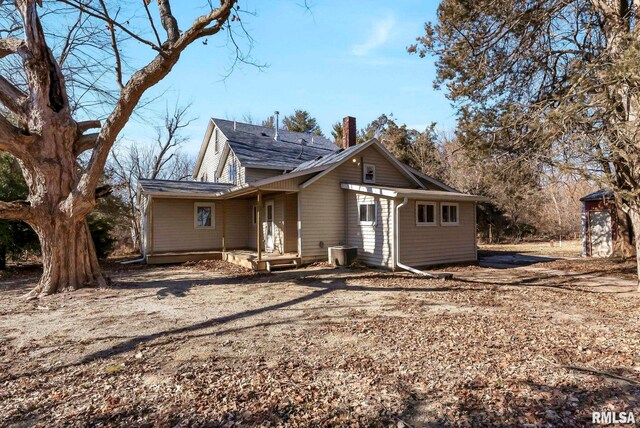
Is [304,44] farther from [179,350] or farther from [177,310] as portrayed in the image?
[179,350]

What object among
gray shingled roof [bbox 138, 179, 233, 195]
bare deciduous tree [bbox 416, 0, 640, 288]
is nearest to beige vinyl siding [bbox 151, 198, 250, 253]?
gray shingled roof [bbox 138, 179, 233, 195]

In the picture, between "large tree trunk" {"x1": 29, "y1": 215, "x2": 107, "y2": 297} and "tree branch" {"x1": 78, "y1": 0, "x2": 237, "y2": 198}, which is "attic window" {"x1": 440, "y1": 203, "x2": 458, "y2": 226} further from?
"large tree trunk" {"x1": 29, "y1": 215, "x2": 107, "y2": 297}

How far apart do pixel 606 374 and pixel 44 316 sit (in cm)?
837

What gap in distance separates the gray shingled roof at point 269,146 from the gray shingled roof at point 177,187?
1.90m

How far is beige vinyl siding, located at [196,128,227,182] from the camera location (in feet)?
61.6

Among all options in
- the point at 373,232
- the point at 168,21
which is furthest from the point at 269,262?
the point at 168,21

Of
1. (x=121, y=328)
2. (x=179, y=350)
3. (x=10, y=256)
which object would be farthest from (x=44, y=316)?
(x=10, y=256)

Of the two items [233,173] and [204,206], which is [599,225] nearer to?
[233,173]

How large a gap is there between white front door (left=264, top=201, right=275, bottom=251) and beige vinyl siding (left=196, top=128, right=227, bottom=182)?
5.21 meters

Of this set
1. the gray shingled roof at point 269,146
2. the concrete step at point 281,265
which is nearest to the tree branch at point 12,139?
the concrete step at point 281,265

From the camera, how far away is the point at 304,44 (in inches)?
356

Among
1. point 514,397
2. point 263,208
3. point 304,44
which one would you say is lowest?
point 514,397

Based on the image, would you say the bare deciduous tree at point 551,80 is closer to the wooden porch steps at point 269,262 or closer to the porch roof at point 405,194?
the porch roof at point 405,194

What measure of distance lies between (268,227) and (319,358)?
10967mm
